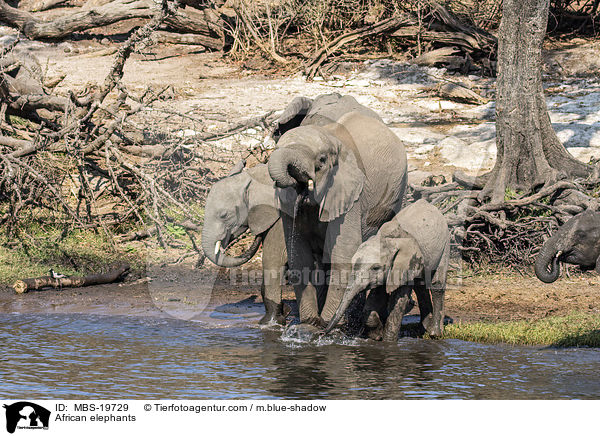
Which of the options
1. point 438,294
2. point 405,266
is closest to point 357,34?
point 438,294

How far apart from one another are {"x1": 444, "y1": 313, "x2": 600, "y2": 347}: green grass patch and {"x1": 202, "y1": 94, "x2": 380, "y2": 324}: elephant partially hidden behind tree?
1.73 meters

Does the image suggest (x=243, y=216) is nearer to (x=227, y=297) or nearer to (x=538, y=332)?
(x=227, y=297)

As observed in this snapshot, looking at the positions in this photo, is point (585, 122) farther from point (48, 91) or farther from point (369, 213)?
point (48, 91)

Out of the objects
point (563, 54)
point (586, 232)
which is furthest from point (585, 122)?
point (586, 232)

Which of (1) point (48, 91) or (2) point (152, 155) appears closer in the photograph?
(2) point (152, 155)

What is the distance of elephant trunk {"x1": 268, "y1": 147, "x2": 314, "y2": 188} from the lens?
6969 millimetres

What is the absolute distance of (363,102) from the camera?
1507cm

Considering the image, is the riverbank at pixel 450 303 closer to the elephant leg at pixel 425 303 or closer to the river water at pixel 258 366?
the elephant leg at pixel 425 303

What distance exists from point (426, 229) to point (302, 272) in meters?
1.13

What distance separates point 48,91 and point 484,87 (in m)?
7.08

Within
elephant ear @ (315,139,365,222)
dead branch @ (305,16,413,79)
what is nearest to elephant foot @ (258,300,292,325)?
elephant ear @ (315,139,365,222)

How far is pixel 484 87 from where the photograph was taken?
1582cm
